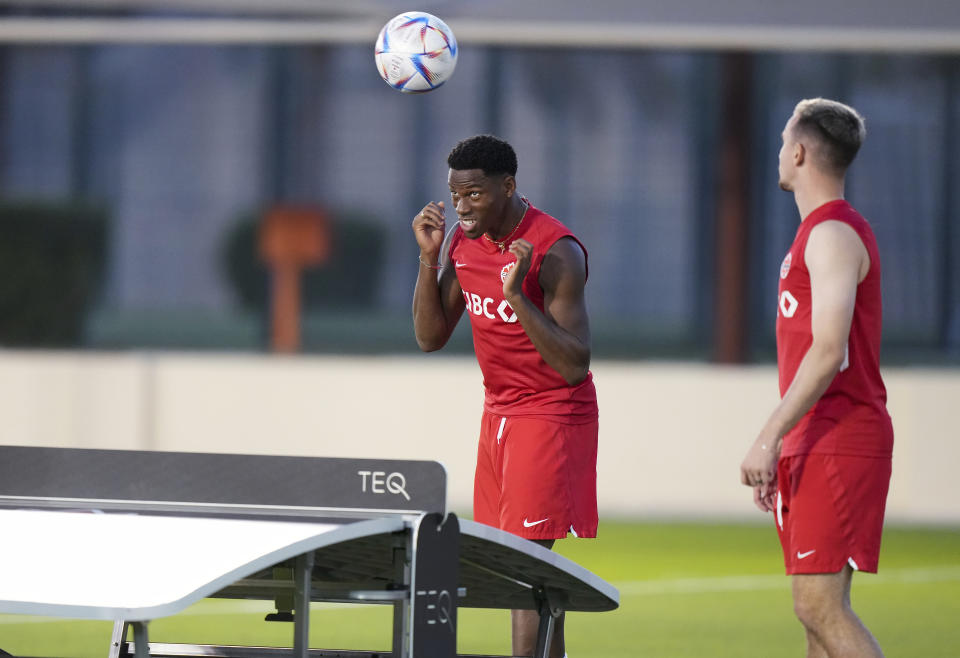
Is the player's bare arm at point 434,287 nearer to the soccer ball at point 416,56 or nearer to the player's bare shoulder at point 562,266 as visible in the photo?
the player's bare shoulder at point 562,266

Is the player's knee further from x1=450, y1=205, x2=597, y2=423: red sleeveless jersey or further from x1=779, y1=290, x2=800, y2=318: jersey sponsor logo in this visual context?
x1=450, y1=205, x2=597, y2=423: red sleeveless jersey

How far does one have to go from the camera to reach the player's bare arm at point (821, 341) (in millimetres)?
4273

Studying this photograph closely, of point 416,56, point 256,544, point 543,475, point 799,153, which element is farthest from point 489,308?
point 256,544

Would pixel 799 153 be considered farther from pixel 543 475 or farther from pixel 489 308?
pixel 543 475

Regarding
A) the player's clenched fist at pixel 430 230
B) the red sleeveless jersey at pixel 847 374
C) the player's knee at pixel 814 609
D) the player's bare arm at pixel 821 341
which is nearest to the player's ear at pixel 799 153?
the red sleeveless jersey at pixel 847 374

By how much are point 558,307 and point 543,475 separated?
1.75 ft

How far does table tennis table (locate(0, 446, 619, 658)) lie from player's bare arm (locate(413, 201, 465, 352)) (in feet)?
3.85

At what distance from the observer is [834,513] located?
14.2 feet

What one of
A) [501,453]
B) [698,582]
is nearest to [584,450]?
[501,453]

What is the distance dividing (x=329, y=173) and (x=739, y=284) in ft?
13.8

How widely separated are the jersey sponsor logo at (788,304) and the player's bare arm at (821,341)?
143 mm

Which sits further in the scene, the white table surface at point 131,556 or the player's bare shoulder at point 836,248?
the player's bare shoulder at point 836,248

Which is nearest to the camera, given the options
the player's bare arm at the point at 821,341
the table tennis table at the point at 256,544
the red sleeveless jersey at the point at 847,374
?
the table tennis table at the point at 256,544

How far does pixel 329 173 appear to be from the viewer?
16016 millimetres
